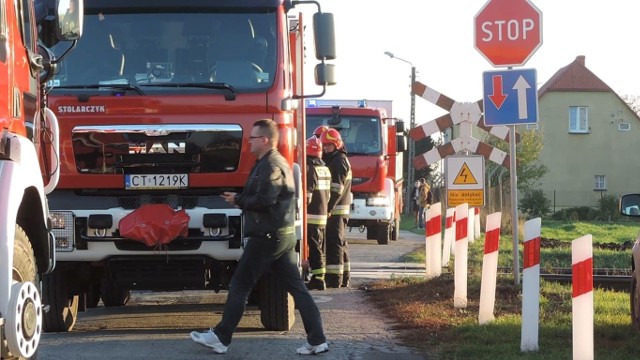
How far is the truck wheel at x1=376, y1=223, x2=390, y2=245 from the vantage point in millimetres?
25027

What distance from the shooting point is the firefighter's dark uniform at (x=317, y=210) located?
12.9 metres

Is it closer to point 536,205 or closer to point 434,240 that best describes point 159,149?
point 434,240

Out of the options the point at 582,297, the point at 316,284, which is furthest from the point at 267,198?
the point at 316,284

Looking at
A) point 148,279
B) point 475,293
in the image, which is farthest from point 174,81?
point 475,293

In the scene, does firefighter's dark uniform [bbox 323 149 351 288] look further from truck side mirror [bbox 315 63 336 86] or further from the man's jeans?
the man's jeans

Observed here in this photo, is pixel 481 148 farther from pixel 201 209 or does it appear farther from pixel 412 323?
pixel 201 209

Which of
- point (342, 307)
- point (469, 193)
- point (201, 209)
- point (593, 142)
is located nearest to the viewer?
point (201, 209)

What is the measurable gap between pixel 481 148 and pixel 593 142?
59.3m

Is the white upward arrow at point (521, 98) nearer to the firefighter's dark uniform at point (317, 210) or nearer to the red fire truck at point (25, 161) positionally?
the firefighter's dark uniform at point (317, 210)

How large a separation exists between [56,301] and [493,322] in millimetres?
3800

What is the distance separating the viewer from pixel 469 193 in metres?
14.6

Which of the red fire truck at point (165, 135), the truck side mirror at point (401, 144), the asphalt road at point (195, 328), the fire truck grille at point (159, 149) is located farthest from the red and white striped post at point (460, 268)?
the truck side mirror at point (401, 144)

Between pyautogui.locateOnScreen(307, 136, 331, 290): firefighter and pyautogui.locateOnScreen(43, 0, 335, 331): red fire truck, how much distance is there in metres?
2.94

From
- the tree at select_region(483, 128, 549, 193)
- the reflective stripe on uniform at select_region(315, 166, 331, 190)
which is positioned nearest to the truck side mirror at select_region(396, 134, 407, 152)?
the reflective stripe on uniform at select_region(315, 166, 331, 190)
